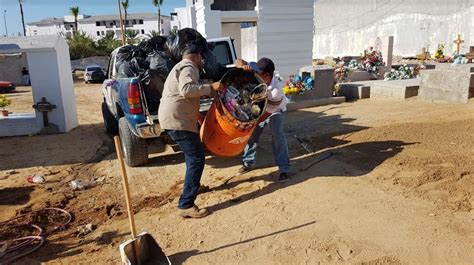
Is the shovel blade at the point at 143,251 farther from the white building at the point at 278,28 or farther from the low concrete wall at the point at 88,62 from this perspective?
the low concrete wall at the point at 88,62

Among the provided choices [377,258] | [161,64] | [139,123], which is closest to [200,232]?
[377,258]

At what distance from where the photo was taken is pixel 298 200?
4496mm

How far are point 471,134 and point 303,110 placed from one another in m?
4.56

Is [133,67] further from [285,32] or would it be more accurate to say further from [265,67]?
[285,32]

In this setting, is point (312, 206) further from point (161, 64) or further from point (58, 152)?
point (58, 152)

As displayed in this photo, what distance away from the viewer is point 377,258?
129 inches

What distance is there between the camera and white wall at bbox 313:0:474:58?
99.3 ft

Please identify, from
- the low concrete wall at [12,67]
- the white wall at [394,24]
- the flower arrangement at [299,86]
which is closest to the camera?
the flower arrangement at [299,86]

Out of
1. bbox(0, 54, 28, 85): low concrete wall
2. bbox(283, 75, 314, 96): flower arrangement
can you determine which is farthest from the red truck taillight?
bbox(0, 54, 28, 85): low concrete wall

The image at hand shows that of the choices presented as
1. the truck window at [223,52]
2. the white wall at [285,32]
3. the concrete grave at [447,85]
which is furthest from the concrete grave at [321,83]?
the white wall at [285,32]

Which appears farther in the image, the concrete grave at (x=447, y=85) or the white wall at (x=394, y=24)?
the white wall at (x=394, y=24)

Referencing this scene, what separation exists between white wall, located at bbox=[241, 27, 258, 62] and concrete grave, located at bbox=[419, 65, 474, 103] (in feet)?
24.0

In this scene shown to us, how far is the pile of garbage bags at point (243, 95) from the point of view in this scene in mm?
4465

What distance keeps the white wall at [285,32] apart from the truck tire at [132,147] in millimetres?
10005
